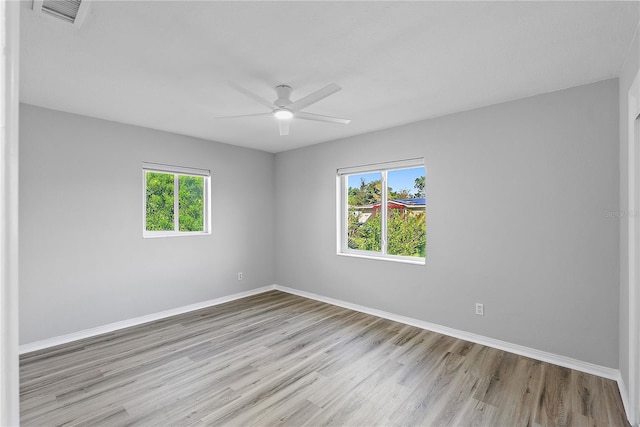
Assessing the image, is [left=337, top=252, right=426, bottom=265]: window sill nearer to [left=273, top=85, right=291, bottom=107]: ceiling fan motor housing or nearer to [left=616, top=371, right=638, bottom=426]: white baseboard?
[left=616, top=371, right=638, bottom=426]: white baseboard

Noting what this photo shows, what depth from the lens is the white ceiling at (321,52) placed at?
5.81 ft

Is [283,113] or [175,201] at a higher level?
[283,113]

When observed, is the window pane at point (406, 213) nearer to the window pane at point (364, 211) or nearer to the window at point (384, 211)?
the window at point (384, 211)

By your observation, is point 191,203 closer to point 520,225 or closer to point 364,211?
point 364,211

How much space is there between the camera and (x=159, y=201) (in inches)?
164

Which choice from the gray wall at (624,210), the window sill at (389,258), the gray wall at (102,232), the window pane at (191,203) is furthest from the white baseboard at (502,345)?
the window pane at (191,203)

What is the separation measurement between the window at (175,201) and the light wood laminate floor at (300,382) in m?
1.32

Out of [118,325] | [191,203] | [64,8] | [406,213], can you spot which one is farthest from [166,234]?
[406,213]

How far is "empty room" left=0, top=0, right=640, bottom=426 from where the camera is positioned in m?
2.03

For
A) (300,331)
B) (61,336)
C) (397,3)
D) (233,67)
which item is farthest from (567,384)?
(61,336)

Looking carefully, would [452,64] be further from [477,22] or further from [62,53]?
[62,53]

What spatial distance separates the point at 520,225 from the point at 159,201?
4.21 m

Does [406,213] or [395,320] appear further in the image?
[406,213]

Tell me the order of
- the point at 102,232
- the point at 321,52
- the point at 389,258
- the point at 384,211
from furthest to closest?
1. the point at 384,211
2. the point at 389,258
3. the point at 102,232
4. the point at 321,52
